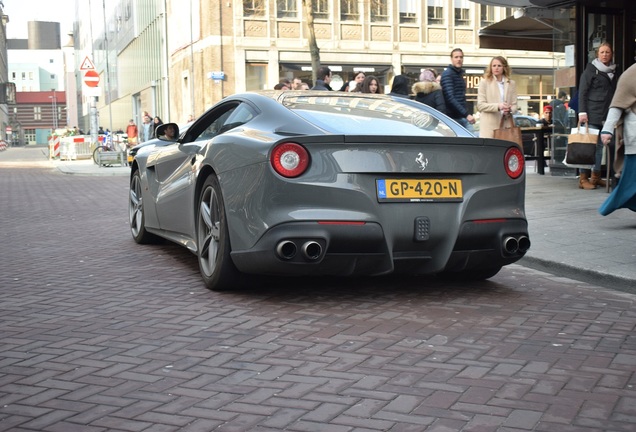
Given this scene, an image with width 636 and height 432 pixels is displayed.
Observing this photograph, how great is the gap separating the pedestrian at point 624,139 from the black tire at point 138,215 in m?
4.25

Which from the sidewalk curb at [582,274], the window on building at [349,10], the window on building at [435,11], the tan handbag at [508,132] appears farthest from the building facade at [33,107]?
the sidewalk curb at [582,274]

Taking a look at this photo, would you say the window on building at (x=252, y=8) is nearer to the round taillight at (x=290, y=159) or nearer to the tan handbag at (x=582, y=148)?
the tan handbag at (x=582, y=148)

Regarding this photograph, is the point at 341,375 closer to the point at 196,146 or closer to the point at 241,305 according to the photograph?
the point at 241,305

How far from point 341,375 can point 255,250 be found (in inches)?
61.7

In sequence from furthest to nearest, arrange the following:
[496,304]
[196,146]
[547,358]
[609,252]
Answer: [609,252] < [196,146] < [496,304] < [547,358]

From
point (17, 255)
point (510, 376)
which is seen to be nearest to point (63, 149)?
point (17, 255)

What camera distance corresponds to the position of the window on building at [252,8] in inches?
1576

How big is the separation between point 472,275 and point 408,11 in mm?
38790

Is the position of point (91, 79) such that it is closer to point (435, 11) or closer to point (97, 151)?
point (97, 151)

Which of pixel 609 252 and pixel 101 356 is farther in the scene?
pixel 609 252

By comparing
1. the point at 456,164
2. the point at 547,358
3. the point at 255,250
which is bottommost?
the point at 547,358

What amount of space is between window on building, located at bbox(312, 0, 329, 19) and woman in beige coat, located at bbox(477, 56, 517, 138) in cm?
2949

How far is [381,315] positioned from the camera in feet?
17.3

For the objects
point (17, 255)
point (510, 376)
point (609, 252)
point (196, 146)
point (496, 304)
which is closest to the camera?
point (510, 376)
